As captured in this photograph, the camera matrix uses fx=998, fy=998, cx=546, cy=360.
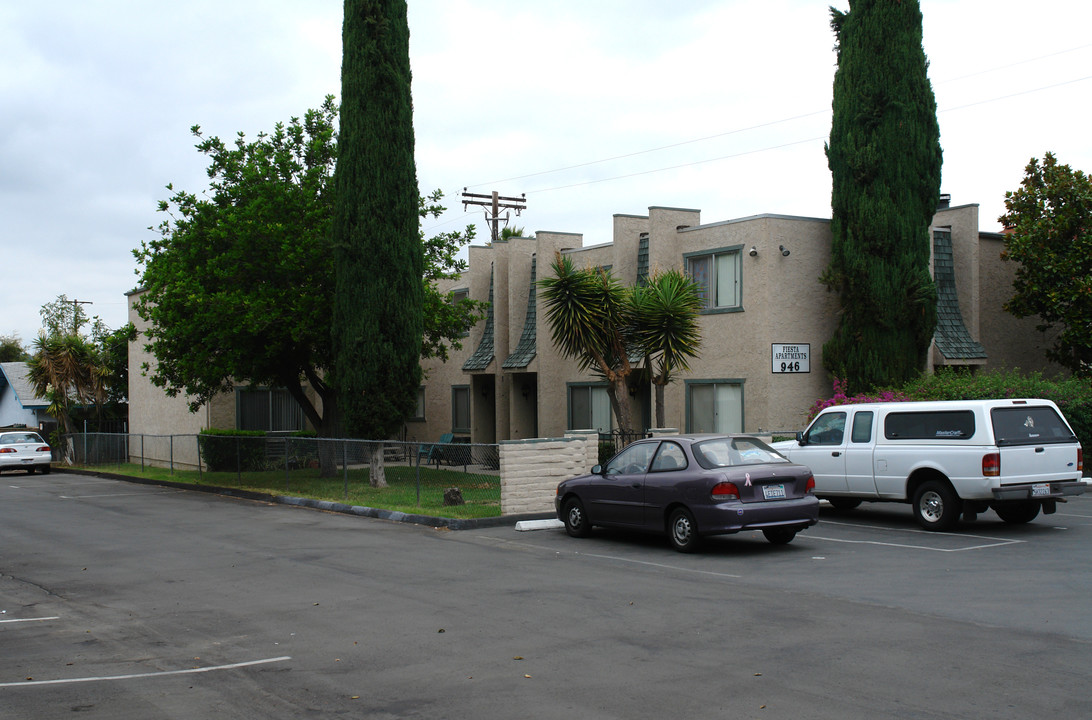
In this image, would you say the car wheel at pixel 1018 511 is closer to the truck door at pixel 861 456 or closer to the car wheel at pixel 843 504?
the truck door at pixel 861 456

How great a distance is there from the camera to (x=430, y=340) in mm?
26406

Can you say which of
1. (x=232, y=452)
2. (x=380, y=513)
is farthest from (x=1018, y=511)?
(x=232, y=452)

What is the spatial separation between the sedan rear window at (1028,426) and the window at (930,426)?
374mm

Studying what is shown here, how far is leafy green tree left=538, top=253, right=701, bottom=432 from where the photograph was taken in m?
20.5

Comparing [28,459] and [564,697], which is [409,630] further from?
[28,459]

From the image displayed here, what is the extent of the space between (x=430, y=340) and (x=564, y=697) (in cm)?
2036

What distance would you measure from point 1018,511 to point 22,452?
31.0 meters

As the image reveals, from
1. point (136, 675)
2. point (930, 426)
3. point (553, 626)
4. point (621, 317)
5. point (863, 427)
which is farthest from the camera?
point (621, 317)

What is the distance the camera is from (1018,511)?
48.9ft

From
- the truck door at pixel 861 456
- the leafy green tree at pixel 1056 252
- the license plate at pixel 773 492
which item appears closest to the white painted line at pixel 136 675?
the license plate at pixel 773 492

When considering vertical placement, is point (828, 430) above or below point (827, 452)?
above

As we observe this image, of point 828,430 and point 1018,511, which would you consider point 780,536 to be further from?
point 1018,511

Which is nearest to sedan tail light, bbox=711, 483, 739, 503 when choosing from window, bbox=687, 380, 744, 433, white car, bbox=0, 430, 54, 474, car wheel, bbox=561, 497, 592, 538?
car wheel, bbox=561, 497, 592, 538

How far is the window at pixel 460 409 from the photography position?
3216cm
